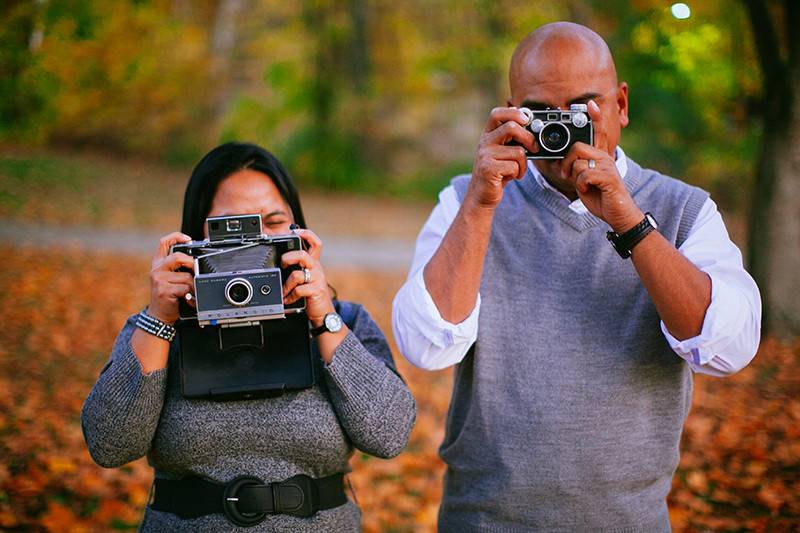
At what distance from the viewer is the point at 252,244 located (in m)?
2.23

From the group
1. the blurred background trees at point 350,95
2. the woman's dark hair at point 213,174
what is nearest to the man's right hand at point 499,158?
the woman's dark hair at point 213,174

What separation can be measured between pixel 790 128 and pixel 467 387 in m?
6.23

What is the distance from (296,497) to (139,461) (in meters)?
3.24

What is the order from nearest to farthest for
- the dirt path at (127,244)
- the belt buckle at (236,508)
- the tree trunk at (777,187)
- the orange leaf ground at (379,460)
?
the belt buckle at (236,508)
the orange leaf ground at (379,460)
the tree trunk at (777,187)
the dirt path at (127,244)

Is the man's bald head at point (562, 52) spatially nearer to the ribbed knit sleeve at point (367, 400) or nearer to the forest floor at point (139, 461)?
the ribbed knit sleeve at point (367, 400)

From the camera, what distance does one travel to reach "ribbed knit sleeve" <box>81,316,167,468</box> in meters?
2.20

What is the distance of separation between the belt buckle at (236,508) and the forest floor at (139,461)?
7.85 feet

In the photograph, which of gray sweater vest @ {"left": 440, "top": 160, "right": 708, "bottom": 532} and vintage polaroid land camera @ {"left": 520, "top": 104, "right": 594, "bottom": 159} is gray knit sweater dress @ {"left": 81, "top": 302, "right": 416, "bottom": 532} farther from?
vintage polaroid land camera @ {"left": 520, "top": 104, "right": 594, "bottom": 159}

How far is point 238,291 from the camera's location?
209 cm

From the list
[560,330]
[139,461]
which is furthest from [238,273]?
[139,461]

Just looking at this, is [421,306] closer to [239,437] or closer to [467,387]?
[467,387]

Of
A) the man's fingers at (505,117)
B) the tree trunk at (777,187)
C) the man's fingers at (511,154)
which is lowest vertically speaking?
the man's fingers at (511,154)

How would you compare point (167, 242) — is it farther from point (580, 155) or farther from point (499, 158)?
point (580, 155)

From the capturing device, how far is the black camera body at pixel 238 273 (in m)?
2.10
